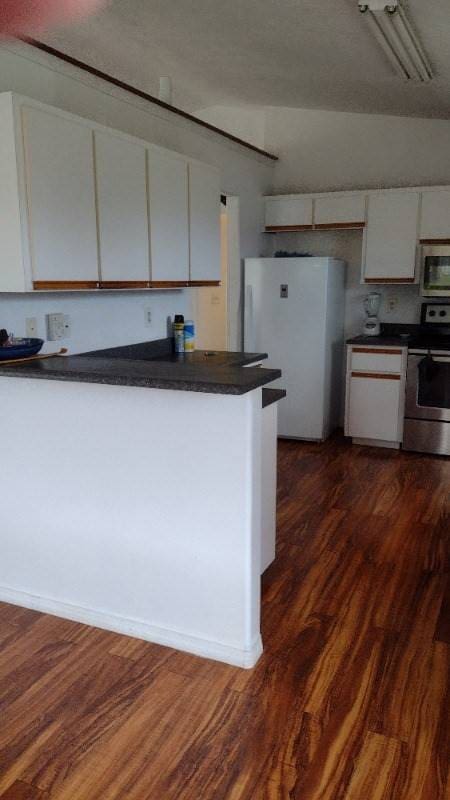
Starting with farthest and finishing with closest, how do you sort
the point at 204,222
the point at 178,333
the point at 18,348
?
the point at 178,333, the point at 204,222, the point at 18,348

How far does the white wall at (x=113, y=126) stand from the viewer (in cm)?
266

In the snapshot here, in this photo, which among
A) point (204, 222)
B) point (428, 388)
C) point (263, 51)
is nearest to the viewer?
point (263, 51)

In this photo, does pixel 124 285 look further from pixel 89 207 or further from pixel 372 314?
pixel 372 314

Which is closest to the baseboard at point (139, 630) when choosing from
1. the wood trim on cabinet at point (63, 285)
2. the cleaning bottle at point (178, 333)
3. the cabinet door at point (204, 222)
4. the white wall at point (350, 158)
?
the wood trim on cabinet at point (63, 285)

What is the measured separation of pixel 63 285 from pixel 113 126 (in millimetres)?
1220

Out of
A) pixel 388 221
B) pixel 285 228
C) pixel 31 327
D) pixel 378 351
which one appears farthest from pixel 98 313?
pixel 388 221

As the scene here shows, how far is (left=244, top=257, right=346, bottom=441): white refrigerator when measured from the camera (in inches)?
185

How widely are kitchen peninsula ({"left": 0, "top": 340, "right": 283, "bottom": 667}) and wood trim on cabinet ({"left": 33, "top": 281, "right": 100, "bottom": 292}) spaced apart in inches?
11.7

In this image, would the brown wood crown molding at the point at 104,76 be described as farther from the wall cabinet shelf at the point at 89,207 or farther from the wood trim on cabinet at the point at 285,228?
the wood trim on cabinet at the point at 285,228

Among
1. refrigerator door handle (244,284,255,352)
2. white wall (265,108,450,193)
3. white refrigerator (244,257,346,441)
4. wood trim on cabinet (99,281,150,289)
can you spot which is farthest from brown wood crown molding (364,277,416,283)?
wood trim on cabinet (99,281,150,289)

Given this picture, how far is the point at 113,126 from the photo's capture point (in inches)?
128

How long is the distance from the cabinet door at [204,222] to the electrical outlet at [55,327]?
2.96 feet

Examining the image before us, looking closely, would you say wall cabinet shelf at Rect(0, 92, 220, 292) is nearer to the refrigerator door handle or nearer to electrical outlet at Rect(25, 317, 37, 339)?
electrical outlet at Rect(25, 317, 37, 339)

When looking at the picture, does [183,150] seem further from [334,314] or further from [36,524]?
[36,524]
